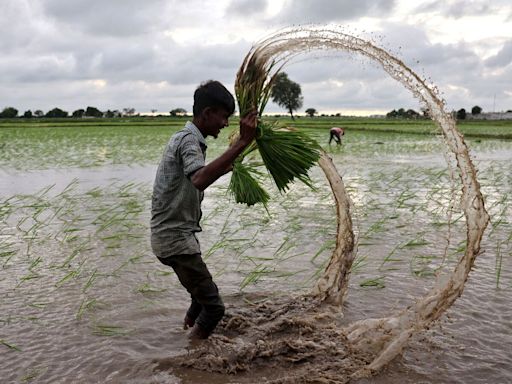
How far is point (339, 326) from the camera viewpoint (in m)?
3.27

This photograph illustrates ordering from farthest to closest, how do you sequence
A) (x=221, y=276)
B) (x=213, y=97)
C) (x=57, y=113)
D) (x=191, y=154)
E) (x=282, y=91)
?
(x=57, y=113), (x=282, y=91), (x=221, y=276), (x=213, y=97), (x=191, y=154)

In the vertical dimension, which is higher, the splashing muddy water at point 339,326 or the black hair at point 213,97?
the black hair at point 213,97

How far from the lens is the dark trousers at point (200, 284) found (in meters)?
2.66

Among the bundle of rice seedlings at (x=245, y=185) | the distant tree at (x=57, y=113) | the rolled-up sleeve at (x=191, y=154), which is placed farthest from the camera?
the distant tree at (x=57, y=113)

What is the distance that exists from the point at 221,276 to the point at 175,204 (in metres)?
1.79

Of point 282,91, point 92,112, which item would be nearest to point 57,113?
point 92,112

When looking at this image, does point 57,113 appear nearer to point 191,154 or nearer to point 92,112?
point 92,112

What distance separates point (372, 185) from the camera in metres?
8.99

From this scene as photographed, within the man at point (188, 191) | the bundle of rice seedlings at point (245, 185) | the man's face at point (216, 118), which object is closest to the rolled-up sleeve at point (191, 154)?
the man at point (188, 191)

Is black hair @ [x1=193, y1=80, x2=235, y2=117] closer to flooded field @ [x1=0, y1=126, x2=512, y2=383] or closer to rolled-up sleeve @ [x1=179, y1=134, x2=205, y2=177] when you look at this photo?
rolled-up sleeve @ [x1=179, y1=134, x2=205, y2=177]

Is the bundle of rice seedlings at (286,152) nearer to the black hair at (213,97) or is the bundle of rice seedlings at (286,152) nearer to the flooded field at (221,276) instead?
the black hair at (213,97)

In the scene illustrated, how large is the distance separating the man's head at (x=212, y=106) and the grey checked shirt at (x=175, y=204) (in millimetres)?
60

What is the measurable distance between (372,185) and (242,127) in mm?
6936

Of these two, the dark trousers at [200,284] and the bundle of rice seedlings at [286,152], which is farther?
the bundle of rice seedlings at [286,152]
